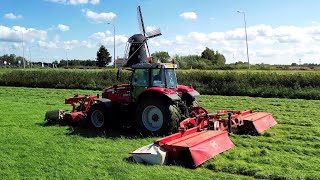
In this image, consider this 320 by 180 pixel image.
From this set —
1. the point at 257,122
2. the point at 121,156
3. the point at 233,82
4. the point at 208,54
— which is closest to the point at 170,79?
the point at 257,122

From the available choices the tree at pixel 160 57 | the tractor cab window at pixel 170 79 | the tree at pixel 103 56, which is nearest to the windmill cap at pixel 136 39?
the tree at pixel 160 57

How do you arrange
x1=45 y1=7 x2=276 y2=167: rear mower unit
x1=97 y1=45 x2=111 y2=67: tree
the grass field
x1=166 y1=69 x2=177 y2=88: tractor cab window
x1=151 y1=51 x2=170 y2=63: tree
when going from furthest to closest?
x1=97 y1=45 x2=111 y2=67: tree → x1=151 y1=51 x2=170 y2=63: tree → x1=166 y1=69 x2=177 y2=88: tractor cab window → x1=45 y1=7 x2=276 y2=167: rear mower unit → the grass field

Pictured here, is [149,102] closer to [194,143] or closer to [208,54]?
[194,143]

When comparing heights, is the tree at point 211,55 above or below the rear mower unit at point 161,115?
above

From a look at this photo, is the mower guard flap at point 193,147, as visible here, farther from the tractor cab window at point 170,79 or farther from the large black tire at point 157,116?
the tractor cab window at point 170,79

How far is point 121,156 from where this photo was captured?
8602 mm

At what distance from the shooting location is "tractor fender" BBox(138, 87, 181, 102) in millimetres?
10523

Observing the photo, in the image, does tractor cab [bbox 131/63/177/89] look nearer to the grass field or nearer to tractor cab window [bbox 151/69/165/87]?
tractor cab window [bbox 151/69/165/87]

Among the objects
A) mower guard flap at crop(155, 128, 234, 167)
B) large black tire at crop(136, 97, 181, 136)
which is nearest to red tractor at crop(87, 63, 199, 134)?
large black tire at crop(136, 97, 181, 136)

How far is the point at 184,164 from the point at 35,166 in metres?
3.04

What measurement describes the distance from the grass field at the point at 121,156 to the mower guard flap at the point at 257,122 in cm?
28

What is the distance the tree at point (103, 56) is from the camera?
3450 inches

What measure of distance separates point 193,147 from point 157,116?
314 cm

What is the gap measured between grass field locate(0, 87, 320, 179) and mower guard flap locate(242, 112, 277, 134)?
0.92ft
